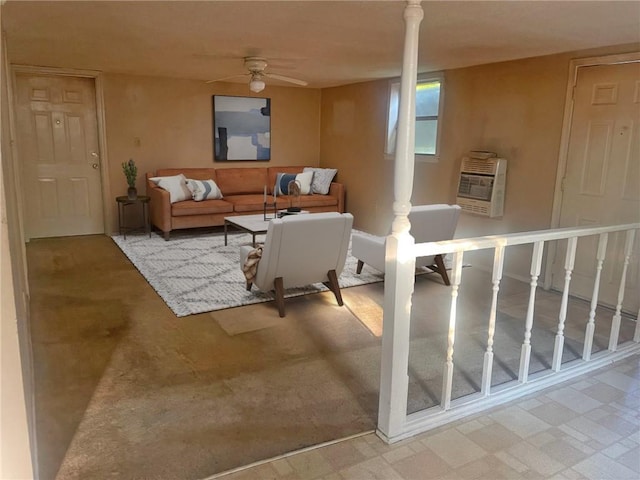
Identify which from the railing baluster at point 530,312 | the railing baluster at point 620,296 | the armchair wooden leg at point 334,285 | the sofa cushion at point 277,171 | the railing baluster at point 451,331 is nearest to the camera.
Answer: the railing baluster at point 451,331

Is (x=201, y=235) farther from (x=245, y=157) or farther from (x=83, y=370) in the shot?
(x=83, y=370)

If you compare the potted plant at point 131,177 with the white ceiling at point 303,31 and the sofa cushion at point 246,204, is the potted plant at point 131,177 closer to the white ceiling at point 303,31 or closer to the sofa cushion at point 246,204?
the sofa cushion at point 246,204

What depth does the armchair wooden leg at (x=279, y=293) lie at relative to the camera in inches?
144

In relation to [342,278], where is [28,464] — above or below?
above

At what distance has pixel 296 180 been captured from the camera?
273 inches

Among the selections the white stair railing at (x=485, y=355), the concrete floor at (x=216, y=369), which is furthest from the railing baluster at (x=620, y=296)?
the concrete floor at (x=216, y=369)

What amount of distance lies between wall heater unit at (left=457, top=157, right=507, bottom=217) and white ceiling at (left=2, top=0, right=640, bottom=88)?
971mm

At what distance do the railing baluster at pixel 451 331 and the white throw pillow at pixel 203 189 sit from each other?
4.58m

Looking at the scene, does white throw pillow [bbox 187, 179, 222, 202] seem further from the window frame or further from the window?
the window

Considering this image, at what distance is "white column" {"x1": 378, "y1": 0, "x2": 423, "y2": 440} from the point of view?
1.97 meters

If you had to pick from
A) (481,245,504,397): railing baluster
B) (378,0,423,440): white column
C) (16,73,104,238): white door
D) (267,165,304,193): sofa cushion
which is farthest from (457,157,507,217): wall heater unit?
(16,73,104,238): white door

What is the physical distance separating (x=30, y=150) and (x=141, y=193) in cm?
138

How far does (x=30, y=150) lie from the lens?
5891 millimetres

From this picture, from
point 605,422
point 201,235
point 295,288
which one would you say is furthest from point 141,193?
point 605,422
